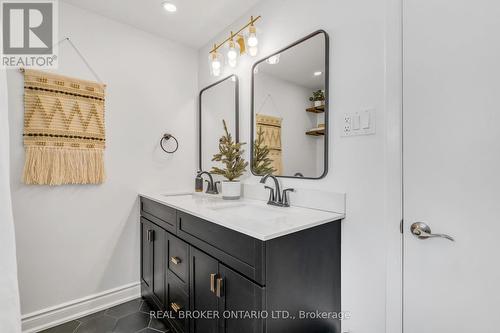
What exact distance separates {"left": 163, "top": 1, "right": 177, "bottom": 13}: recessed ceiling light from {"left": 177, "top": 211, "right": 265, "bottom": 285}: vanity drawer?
164 cm

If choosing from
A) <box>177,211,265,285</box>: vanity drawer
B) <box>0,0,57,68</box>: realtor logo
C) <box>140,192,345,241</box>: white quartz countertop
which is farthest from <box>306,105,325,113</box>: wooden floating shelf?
<box>0,0,57,68</box>: realtor logo

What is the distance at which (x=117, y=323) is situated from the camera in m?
1.82

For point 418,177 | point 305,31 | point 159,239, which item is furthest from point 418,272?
point 159,239

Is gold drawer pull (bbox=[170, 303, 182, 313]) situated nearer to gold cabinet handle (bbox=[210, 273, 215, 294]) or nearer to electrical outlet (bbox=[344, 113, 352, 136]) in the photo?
gold cabinet handle (bbox=[210, 273, 215, 294])

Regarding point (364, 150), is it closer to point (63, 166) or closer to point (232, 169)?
point (232, 169)

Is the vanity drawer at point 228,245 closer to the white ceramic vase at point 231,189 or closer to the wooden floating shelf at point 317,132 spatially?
the white ceramic vase at point 231,189

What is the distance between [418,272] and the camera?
3.59 feet

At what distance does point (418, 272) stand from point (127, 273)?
222 centimetres

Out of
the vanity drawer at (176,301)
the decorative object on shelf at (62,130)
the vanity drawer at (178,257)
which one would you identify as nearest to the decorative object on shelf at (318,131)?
the vanity drawer at (178,257)

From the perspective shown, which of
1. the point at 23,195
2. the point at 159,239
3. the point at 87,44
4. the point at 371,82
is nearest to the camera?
the point at 371,82

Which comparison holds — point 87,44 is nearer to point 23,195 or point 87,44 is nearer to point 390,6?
point 23,195

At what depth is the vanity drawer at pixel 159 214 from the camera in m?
1.66

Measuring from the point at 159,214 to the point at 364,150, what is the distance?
1.51 metres

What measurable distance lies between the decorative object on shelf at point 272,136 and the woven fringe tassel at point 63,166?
4.47 ft
